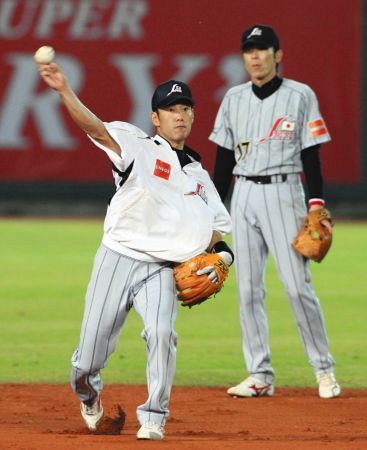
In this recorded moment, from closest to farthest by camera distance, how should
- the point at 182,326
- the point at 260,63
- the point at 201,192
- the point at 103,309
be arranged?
the point at 103,309
the point at 201,192
the point at 260,63
the point at 182,326

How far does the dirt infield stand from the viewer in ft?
18.8

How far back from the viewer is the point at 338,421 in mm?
6898

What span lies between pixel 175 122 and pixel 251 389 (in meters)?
→ 2.26

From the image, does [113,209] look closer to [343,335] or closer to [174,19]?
[343,335]

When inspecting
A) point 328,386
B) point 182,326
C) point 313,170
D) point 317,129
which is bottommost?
point 182,326

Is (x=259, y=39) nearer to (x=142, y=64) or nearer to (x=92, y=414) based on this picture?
(x=92, y=414)

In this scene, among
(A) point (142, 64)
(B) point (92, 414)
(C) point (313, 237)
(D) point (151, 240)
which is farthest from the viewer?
(A) point (142, 64)

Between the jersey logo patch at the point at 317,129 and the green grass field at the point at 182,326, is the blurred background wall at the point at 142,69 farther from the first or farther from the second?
the jersey logo patch at the point at 317,129

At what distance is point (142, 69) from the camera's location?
20719 mm

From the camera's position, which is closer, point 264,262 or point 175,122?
point 175,122

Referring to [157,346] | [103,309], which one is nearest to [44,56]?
[103,309]

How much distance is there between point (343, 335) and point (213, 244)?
4069 mm

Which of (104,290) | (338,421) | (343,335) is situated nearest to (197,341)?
(343,335)

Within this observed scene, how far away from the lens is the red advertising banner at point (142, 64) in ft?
67.0
